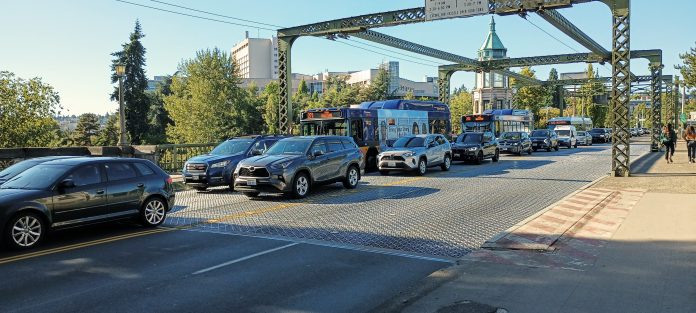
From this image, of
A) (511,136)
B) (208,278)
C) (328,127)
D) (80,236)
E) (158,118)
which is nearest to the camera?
(208,278)

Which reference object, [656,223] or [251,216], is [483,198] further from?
[251,216]

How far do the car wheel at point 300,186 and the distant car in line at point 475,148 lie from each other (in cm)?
1349

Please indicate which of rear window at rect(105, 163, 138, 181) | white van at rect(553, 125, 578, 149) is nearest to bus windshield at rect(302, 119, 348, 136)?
rear window at rect(105, 163, 138, 181)

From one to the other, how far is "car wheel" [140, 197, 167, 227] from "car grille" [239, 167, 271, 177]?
365 cm

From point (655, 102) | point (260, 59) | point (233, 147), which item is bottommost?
point (233, 147)

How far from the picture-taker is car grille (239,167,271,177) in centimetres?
1412

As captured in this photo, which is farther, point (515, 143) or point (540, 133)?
point (540, 133)

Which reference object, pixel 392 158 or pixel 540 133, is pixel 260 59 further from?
pixel 392 158

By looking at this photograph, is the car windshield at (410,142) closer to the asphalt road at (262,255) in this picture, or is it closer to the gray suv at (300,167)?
the gray suv at (300,167)

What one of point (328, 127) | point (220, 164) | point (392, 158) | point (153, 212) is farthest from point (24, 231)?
point (328, 127)

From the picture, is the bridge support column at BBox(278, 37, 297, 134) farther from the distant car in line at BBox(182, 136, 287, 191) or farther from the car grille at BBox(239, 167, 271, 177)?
the car grille at BBox(239, 167, 271, 177)

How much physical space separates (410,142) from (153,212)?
44.0 ft

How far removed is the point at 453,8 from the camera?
2100cm

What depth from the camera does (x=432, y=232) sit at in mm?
9586
